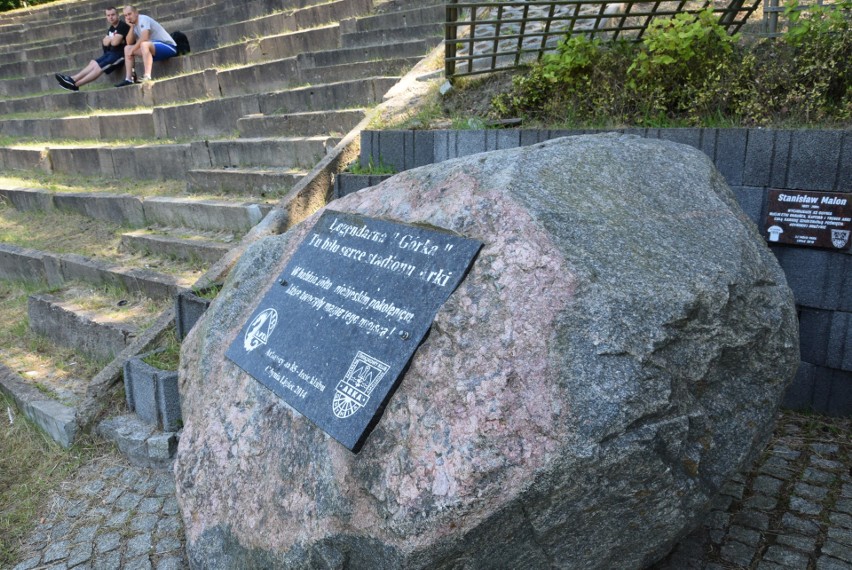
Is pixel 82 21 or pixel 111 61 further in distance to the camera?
pixel 82 21

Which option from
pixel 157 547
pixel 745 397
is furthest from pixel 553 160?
pixel 157 547

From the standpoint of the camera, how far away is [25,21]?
1622cm

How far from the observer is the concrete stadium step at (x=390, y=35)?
24.6 feet

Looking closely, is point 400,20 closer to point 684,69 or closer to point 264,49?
point 264,49

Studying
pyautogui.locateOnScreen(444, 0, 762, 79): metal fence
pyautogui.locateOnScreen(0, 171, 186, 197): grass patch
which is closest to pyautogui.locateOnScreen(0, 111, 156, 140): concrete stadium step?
pyautogui.locateOnScreen(0, 171, 186, 197): grass patch

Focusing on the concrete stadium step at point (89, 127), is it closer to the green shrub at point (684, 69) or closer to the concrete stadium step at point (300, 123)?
the concrete stadium step at point (300, 123)

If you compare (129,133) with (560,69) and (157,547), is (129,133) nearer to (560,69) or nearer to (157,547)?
(560,69)

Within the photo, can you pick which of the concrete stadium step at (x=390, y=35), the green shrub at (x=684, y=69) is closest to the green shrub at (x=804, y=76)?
the green shrub at (x=684, y=69)

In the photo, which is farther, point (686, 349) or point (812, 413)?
point (812, 413)

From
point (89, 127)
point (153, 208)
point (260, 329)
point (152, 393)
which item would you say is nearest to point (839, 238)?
point (260, 329)

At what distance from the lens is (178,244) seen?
555cm

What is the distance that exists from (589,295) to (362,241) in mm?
1025

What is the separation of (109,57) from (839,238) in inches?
402

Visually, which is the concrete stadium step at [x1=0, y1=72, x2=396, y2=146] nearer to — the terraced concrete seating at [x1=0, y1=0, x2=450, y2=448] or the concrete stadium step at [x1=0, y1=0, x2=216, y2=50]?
the terraced concrete seating at [x1=0, y1=0, x2=450, y2=448]
